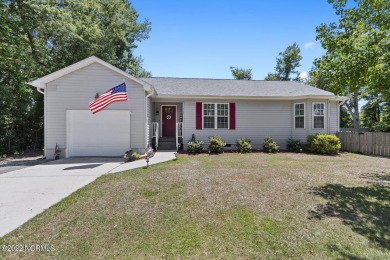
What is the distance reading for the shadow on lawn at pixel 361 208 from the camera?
11.2 ft

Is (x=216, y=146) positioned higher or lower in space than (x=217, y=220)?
higher

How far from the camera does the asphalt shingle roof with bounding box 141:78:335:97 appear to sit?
12.6 m

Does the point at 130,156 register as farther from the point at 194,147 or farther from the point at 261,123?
the point at 261,123

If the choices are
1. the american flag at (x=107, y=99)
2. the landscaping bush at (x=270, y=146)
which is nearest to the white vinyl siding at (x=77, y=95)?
the american flag at (x=107, y=99)

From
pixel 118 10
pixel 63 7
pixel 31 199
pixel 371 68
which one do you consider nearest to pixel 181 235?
pixel 31 199

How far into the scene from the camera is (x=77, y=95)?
10078 mm

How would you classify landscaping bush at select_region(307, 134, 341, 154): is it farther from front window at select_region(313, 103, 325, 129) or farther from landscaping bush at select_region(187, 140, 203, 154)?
landscaping bush at select_region(187, 140, 203, 154)

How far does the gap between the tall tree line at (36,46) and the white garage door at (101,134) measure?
5364 mm

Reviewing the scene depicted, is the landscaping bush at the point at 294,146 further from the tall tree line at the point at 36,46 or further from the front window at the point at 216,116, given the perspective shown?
the tall tree line at the point at 36,46

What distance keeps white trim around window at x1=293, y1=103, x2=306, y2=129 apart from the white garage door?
10.1 metres

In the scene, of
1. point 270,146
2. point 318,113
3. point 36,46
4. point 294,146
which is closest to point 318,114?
point 318,113

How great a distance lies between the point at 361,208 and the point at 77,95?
11332mm

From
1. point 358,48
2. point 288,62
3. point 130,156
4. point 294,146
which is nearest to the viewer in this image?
point 358,48

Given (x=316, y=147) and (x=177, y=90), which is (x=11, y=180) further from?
(x=316, y=147)
